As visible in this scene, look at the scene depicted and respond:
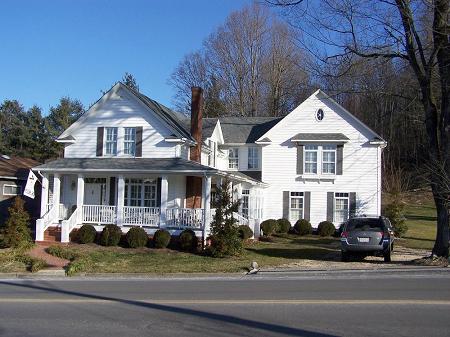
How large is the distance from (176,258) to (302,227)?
13.3 m

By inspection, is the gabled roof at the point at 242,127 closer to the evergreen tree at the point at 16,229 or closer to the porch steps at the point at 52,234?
the porch steps at the point at 52,234

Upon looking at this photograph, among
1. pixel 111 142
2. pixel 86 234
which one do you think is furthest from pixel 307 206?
pixel 86 234

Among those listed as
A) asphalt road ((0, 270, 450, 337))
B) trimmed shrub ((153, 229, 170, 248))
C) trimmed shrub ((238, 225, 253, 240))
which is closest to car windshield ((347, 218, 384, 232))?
asphalt road ((0, 270, 450, 337))

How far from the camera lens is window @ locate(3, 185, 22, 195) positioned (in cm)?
3528

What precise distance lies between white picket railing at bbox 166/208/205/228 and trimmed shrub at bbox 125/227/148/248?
1578mm

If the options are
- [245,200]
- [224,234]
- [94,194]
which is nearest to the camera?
[224,234]

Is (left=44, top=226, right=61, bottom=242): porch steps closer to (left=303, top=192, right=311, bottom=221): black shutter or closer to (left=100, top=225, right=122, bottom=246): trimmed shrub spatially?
(left=100, top=225, right=122, bottom=246): trimmed shrub

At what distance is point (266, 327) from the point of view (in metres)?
8.25

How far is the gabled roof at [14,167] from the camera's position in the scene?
35156mm

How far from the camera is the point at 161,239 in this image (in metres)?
24.5

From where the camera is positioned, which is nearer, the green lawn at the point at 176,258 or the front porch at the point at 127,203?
the green lawn at the point at 176,258

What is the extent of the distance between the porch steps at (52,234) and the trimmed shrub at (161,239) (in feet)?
16.8

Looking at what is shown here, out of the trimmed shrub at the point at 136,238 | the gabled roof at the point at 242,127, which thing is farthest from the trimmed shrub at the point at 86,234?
the gabled roof at the point at 242,127

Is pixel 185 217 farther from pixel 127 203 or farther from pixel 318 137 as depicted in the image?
pixel 318 137
